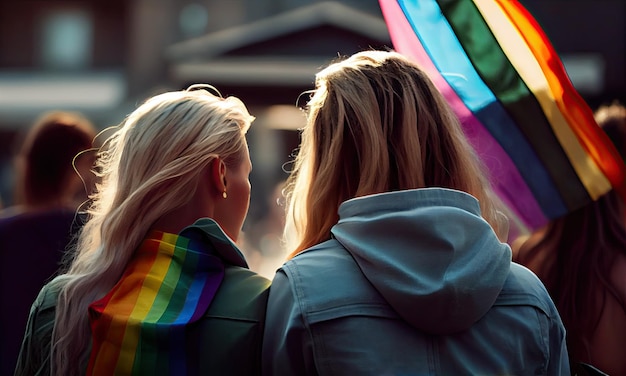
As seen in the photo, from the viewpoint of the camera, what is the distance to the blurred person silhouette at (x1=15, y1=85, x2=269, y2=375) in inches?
81.5

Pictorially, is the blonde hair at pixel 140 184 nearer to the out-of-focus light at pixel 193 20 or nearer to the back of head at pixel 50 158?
the back of head at pixel 50 158

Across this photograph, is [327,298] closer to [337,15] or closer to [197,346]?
[197,346]

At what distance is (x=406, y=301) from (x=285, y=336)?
0.92ft

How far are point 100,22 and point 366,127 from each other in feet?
59.8

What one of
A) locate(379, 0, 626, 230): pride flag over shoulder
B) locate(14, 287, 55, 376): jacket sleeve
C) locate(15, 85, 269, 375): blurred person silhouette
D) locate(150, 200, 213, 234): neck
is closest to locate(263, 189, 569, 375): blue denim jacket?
locate(15, 85, 269, 375): blurred person silhouette

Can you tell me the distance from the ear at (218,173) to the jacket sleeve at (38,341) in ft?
1.67

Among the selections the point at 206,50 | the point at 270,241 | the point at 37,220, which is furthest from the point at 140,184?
the point at 206,50

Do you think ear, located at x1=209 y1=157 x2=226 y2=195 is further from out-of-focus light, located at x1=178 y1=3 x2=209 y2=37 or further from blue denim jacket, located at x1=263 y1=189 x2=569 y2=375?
out-of-focus light, located at x1=178 y1=3 x2=209 y2=37

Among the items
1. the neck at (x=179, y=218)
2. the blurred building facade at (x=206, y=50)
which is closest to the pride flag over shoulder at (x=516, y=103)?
the neck at (x=179, y=218)

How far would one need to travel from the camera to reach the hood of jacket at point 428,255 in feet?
6.26

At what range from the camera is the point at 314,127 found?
230cm

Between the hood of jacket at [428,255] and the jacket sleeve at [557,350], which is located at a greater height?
the hood of jacket at [428,255]

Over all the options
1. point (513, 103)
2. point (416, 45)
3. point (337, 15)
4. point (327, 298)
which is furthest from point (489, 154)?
point (337, 15)

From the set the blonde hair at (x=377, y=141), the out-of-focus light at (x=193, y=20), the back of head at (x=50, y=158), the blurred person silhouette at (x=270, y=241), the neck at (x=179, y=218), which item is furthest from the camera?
the out-of-focus light at (x=193, y=20)
